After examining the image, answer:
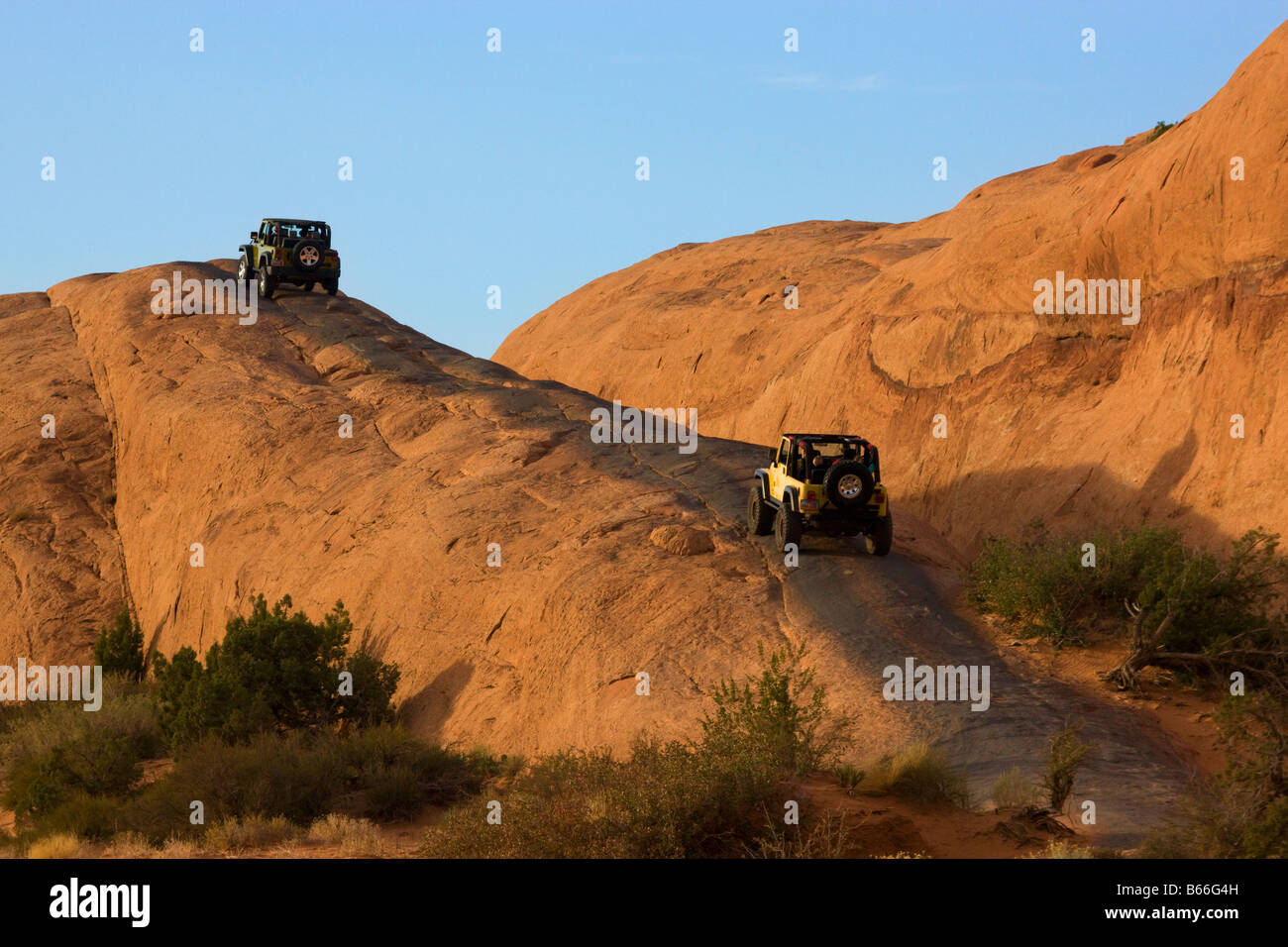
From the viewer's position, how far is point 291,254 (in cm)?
3534

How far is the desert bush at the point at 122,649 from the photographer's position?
81.7 feet

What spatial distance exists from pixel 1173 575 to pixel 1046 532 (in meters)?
4.89

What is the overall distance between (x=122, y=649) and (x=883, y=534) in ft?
53.0

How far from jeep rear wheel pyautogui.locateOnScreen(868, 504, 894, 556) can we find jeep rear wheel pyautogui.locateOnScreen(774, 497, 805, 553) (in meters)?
1.19

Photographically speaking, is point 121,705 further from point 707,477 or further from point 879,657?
point 879,657

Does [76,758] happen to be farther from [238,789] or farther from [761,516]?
[761,516]

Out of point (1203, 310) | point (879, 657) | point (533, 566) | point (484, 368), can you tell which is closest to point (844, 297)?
point (484, 368)

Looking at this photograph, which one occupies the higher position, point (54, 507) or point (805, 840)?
point (54, 507)

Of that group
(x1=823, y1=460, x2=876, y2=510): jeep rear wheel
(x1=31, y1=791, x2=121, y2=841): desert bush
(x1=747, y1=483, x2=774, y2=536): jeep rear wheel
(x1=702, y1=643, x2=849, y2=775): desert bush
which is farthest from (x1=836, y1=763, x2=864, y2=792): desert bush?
(x1=31, y1=791, x2=121, y2=841): desert bush

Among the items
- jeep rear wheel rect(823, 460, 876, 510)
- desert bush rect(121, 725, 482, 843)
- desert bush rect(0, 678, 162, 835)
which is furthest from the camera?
jeep rear wheel rect(823, 460, 876, 510)

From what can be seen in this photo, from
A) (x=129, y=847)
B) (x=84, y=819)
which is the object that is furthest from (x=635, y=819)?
(x=84, y=819)

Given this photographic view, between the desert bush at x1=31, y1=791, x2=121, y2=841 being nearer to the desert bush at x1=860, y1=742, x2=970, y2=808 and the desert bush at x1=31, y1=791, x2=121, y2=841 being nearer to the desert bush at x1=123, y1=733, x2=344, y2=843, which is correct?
the desert bush at x1=123, y1=733, x2=344, y2=843

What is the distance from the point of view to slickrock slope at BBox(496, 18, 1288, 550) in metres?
20.4

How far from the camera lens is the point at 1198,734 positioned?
1448 centimetres
